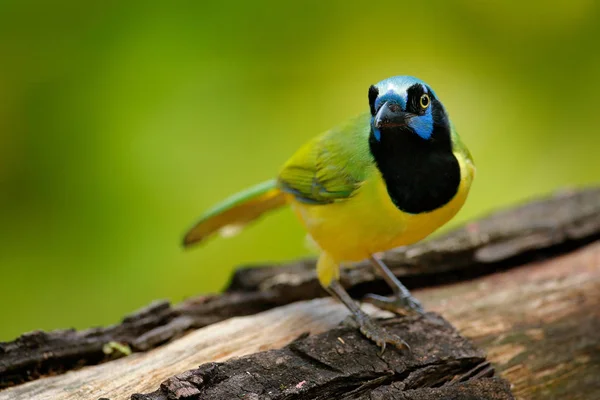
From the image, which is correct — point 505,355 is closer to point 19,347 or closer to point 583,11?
point 19,347

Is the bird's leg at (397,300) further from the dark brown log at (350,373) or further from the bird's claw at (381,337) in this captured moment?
the bird's claw at (381,337)

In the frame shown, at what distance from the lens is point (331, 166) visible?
390cm

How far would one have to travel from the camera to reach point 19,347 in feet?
11.3

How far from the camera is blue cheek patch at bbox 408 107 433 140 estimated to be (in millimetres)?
3412

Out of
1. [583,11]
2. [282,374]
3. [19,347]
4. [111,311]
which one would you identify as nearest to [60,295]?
[111,311]

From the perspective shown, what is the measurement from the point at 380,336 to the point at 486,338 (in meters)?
0.68

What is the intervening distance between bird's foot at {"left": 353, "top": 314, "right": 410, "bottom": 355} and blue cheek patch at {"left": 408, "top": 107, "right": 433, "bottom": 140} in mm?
1004

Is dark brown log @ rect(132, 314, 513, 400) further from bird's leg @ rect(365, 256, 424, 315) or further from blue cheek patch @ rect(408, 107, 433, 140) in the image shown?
blue cheek patch @ rect(408, 107, 433, 140)

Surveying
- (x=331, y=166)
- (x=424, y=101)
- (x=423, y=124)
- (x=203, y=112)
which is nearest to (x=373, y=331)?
(x=331, y=166)

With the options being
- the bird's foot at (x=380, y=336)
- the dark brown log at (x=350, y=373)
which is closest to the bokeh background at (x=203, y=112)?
the bird's foot at (x=380, y=336)

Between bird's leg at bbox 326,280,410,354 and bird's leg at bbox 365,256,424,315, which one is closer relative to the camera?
bird's leg at bbox 326,280,410,354

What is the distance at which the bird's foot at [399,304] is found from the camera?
13.5 feet

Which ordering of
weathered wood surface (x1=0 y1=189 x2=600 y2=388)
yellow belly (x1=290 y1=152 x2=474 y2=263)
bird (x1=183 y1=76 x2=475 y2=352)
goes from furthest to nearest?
1. weathered wood surface (x1=0 y1=189 x2=600 y2=388)
2. yellow belly (x1=290 y1=152 x2=474 y2=263)
3. bird (x1=183 y1=76 x2=475 y2=352)

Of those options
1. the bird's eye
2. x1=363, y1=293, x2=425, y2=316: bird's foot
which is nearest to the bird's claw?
x1=363, y1=293, x2=425, y2=316: bird's foot
